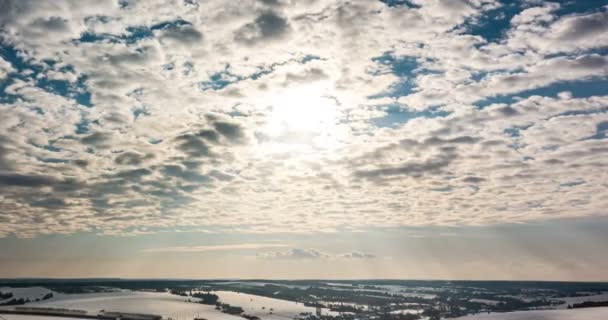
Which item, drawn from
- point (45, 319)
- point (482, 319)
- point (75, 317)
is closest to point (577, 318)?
point (482, 319)

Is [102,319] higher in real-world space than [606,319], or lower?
lower

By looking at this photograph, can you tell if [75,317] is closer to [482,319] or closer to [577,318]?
[482,319]

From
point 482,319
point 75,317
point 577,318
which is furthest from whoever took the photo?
point 75,317

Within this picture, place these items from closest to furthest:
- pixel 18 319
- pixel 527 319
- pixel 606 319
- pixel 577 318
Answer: pixel 606 319 → pixel 577 318 → pixel 527 319 → pixel 18 319

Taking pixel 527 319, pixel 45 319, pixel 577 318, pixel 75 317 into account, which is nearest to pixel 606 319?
pixel 577 318

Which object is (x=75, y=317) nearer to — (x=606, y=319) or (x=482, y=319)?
(x=482, y=319)

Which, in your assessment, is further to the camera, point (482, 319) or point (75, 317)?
point (75, 317)

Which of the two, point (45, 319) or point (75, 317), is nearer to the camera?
point (45, 319)

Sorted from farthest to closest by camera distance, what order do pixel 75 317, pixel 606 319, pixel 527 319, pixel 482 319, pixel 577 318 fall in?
pixel 75 317, pixel 482 319, pixel 527 319, pixel 577 318, pixel 606 319

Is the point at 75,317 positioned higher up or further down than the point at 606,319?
further down
